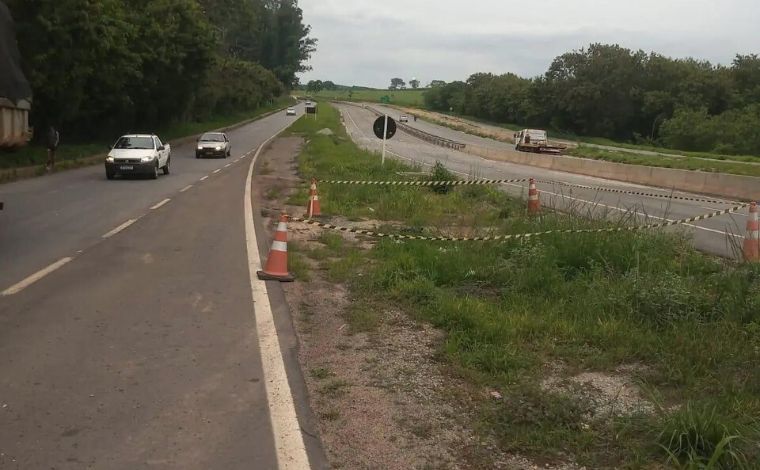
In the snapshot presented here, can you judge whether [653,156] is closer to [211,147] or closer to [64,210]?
[211,147]

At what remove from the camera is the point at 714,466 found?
3.73 metres

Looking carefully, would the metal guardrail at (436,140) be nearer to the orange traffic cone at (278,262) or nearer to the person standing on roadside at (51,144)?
the person standing on roadside at (51,144)

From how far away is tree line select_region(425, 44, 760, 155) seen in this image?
6894cm

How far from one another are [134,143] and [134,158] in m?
1.50

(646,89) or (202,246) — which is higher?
(646,89)

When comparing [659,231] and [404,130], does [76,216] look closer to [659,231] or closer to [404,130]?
[659,231]

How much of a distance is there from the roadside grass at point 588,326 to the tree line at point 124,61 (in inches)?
710

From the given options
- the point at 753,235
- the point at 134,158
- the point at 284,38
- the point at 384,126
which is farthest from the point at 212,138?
the point at 284,38

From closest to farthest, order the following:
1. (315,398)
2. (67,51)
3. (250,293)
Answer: (315,398)
(250,293)
(67,51)

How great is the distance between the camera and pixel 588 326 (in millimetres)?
6445

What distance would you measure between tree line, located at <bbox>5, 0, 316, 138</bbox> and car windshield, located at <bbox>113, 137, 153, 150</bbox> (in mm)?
3438

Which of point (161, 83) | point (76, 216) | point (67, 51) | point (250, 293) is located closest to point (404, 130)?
point (161, 83)

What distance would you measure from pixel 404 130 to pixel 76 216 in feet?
275

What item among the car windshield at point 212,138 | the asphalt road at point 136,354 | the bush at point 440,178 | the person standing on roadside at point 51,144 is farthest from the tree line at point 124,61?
the asphalt road at point 136,354
